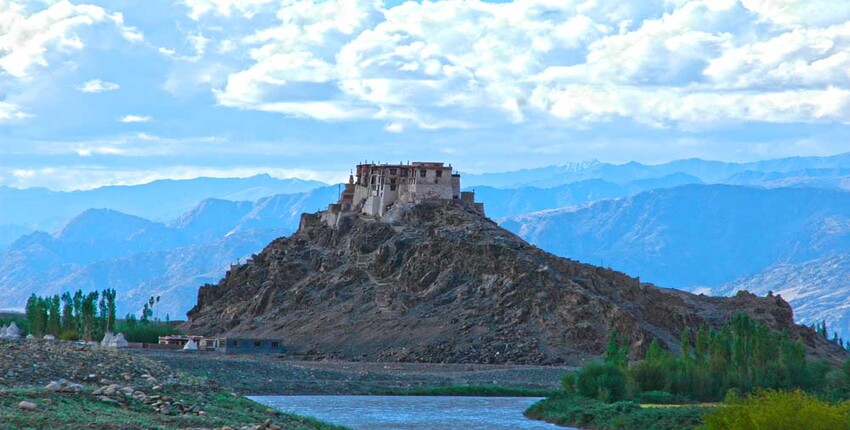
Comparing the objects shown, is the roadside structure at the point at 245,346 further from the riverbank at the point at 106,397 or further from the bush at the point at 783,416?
the bush at the point at 783,416

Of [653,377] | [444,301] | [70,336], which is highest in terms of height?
[444,301]

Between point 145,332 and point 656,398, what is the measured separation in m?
81.9

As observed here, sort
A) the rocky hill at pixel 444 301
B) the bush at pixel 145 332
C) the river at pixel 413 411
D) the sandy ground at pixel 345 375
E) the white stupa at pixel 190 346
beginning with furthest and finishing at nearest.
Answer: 1. the bush at pixel 145 332
2. the white stupa at pixel 190 346
3. the rocky hill at pixel 444 301
4. the sandy ground at pixel 345 375
5. the river at pixel 413 411

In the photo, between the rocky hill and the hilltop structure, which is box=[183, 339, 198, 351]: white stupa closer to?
the rocky hill

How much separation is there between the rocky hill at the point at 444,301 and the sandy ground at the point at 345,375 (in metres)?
6.83

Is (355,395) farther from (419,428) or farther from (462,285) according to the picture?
(462,285)

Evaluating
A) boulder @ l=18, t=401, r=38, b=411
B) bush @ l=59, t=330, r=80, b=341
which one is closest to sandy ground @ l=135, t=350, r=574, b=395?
bush @ l=59, t=330, r=80, b=341

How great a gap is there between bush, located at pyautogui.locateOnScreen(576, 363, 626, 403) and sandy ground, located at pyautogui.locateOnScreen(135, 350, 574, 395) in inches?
802

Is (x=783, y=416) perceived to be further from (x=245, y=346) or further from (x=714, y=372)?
(x=245, y=346)

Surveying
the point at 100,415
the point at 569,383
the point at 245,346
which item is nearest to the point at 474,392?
the point at 569,383

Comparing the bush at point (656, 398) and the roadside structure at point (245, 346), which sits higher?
the roadside structure at point (245, 346)

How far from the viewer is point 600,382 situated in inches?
3310

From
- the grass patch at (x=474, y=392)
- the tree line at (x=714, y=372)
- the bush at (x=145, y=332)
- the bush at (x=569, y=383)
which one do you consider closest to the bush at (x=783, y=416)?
the tree line at (x=714, y=372)

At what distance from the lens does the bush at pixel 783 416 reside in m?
47.3
